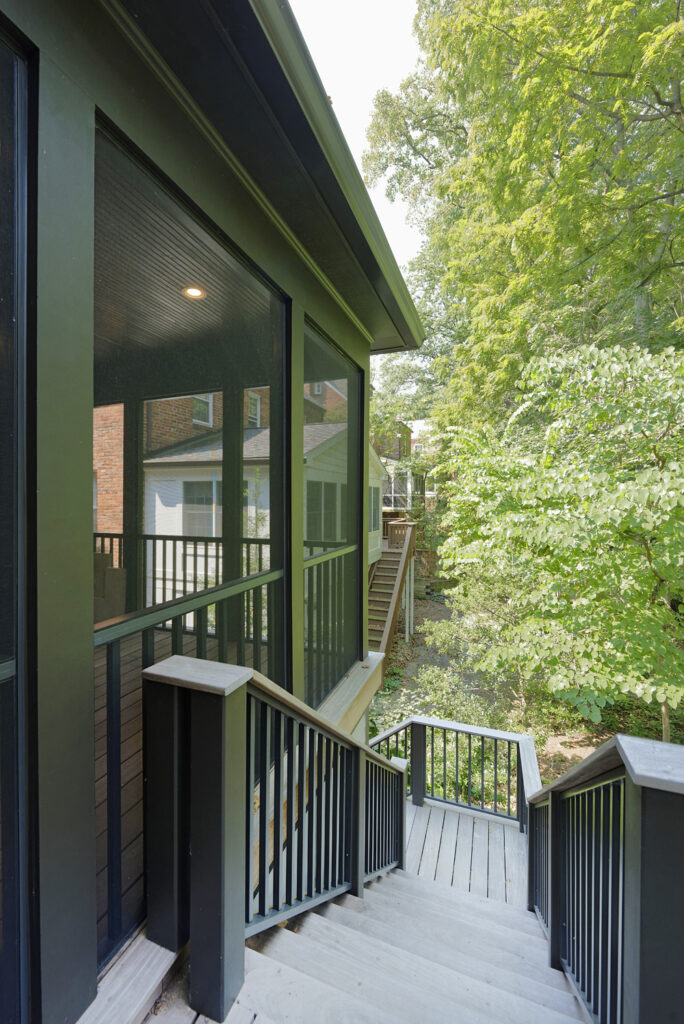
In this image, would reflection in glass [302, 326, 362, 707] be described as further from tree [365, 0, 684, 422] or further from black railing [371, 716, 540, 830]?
tree [365, 0, 684, 422]

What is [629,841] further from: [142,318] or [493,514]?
[493,514]

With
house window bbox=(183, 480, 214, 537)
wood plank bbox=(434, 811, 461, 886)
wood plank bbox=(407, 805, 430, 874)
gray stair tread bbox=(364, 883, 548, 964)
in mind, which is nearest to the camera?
house window bbox=(183, 480, 214, 537)

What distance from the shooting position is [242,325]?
209 centimetres

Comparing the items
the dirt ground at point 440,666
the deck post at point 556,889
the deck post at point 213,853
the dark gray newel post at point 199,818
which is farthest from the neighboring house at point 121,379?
the dirt ground at point 440,666

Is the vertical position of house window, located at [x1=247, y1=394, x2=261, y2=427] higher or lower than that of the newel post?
higher

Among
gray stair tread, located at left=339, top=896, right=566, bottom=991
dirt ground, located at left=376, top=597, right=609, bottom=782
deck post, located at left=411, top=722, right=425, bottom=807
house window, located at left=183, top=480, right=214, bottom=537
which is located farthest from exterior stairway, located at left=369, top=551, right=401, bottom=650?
house window, located at left=183, top=480, right=214, bottom=537

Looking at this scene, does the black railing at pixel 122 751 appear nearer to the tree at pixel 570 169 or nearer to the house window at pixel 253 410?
the house window at pixel 253 410

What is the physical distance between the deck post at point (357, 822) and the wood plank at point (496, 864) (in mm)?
1702

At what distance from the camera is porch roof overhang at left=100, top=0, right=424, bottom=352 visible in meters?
1.32

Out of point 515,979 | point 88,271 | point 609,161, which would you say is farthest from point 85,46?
point 609,161

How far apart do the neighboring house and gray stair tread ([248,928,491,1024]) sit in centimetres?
55

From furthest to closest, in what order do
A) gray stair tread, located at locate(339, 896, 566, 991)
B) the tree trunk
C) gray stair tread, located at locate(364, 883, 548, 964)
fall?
the tree trunk < gray stair tread, located at locate(364, 883, 548, 964) < gray stair tread, located at locate(339, 896, 566, 991)

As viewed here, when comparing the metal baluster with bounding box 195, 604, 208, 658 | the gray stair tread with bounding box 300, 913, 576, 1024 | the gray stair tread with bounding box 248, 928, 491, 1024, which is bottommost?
the gray stair tread with bounding box 300, 913, 576, 1024

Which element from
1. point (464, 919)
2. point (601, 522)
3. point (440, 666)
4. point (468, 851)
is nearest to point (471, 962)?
point (464, 919)
